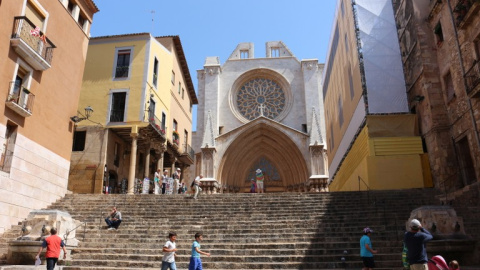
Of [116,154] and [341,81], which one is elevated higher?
[341,81]

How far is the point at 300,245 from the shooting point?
378 inches

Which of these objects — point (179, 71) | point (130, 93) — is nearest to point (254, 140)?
point (179, 71)

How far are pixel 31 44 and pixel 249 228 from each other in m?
9.99

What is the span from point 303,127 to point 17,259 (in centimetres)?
2292

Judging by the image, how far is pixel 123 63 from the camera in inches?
837

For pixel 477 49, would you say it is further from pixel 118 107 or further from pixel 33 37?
pixel 118 107

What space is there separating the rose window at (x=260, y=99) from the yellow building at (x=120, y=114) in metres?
8.58

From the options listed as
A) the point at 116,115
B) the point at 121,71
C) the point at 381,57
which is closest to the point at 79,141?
the point at 116,115

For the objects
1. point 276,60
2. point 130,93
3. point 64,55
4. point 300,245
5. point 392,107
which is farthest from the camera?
point 276,60

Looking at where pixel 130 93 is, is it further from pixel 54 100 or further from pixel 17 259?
pixel 17 259

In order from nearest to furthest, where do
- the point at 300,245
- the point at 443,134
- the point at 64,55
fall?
the point at 300,245 → the point at 443,134 → the point at 64,55

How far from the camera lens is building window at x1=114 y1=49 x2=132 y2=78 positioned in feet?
68.6

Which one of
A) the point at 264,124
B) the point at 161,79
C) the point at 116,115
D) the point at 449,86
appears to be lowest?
the point at 449,86

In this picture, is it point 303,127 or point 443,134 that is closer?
point 443,134
